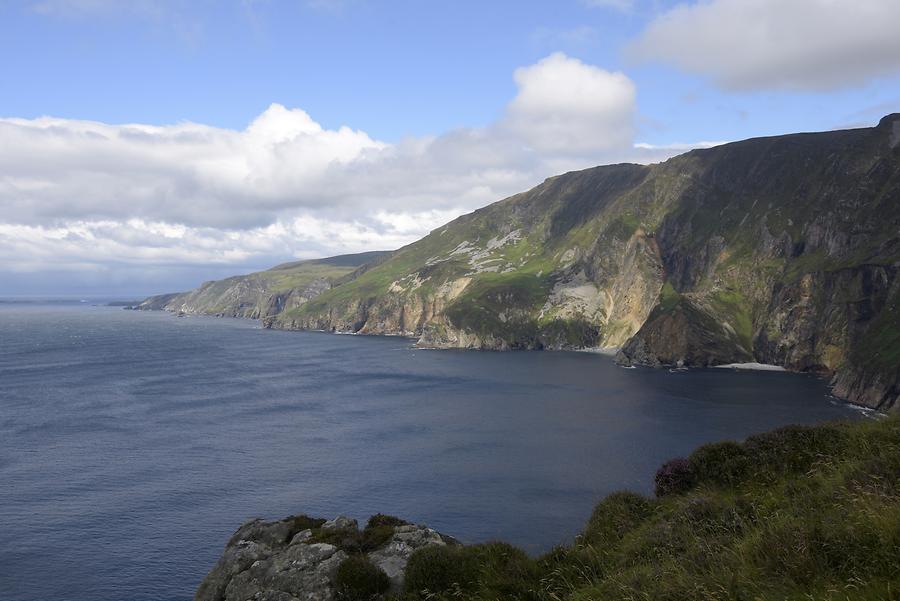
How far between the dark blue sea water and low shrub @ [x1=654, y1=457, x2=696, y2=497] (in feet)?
35.6

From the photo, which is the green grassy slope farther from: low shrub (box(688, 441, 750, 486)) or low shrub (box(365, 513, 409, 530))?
low shrub (box(365, 513, 409, 530))

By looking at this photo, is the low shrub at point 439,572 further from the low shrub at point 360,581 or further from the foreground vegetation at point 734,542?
the low shrub at point 360,581

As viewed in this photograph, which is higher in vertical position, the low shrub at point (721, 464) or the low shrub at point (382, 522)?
the low shrub at point (721, 464)

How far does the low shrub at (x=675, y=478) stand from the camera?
110 feet

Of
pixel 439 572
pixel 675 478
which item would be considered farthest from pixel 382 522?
pixel 675 478

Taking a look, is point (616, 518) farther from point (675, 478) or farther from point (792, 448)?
point (792, 448)

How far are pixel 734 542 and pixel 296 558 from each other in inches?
1108

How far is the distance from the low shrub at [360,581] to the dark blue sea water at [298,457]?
44.0 feet

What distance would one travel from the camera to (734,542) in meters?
15.6

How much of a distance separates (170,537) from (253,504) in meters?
13.6

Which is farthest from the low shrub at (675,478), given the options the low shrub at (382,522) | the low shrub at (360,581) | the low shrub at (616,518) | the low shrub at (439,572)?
the low shrub at (382,522)

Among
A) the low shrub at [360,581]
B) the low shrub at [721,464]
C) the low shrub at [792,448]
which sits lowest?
the low shrub at [360,581]

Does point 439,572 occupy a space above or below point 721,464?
below

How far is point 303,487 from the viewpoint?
9575 cm
